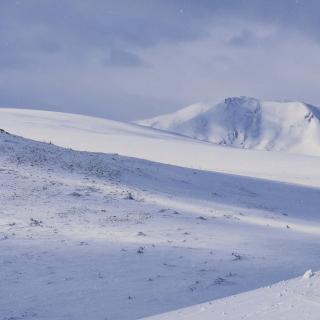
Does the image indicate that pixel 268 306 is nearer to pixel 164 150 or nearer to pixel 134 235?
pixel 134 235

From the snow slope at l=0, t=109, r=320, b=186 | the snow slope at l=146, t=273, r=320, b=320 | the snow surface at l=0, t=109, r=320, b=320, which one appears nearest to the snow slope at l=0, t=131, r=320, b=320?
the snow surface at l=0, t=109, r=320, b=320

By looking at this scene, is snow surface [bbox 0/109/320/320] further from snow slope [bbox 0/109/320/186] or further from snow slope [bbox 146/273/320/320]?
snow slope [bbox 0/109/320/186]

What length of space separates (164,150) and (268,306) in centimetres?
7003

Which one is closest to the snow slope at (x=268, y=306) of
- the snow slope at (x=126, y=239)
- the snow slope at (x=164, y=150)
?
the snow slope at (x=126, y=239)

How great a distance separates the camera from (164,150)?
265 feet

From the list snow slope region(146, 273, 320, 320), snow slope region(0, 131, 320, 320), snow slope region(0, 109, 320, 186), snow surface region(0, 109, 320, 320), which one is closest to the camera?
snow slope region(146, 273, 320, 320)

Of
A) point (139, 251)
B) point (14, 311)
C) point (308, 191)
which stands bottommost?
point (14, 311)

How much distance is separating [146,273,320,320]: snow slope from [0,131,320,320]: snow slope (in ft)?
1.43

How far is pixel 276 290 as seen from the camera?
12.7 m

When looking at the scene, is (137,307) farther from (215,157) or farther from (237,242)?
(215,157)

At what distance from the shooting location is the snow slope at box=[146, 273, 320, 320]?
1012 cm

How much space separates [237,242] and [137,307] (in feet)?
25.6

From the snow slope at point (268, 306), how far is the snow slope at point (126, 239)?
436mm

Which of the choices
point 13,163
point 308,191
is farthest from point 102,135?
point 13,163
